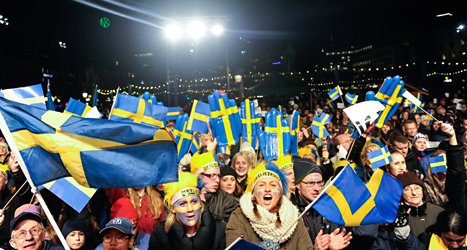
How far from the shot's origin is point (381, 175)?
405 centimetres

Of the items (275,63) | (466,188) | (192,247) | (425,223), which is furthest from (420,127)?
(275,63)

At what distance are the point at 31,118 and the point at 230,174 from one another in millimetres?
2819

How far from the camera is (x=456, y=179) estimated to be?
14.4ft

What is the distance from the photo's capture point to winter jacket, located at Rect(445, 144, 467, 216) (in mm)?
4371

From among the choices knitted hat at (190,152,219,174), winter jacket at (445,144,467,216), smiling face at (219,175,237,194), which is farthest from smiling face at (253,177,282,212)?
winter jacket at (445,144,467,216)

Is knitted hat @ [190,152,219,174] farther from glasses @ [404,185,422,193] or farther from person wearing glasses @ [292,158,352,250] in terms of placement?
glasses @ [404,185,422,193]

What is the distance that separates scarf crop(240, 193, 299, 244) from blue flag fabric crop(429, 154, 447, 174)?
2.58 metres

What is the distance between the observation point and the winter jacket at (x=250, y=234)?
11.8 ft

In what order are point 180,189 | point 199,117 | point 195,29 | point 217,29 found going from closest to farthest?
point 180,189 < point 199,117 < point 195,29 < point 217,29

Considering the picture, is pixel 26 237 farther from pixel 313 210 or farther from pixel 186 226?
pixel 313 210

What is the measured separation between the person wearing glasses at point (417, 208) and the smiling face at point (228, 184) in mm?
2238

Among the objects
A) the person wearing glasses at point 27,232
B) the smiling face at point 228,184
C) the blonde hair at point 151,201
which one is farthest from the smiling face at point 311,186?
the person wearing glasses at point 27,232

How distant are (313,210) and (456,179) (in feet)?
5.79

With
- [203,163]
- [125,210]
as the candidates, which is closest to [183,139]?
[203,163]
